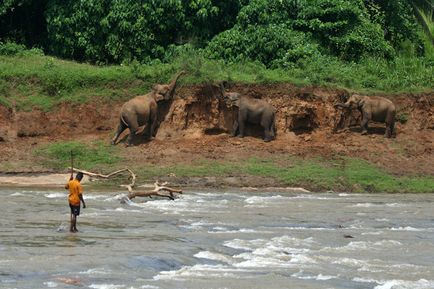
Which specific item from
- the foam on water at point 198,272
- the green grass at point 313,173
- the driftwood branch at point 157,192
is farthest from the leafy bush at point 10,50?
the foam on water at point 198,272

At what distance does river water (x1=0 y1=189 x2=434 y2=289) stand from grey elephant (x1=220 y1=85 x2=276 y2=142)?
6074mm

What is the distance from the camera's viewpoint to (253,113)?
2950 centimetres

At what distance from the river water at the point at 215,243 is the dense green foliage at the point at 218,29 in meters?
10.9

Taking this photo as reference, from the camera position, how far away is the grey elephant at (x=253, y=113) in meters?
29.5

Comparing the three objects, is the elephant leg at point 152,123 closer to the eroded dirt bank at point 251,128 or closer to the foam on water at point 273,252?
the eroded dirt bank at point 251,128

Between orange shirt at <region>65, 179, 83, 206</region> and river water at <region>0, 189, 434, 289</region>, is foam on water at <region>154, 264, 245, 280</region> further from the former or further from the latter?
orange shirt at <region>65, 179, 83, 206</region>

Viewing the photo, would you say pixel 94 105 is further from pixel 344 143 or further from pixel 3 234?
pixel 3 234

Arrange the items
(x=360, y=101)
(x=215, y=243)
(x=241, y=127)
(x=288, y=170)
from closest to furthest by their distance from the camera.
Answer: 1. (x=215, y=243)
2. (x=288, y=170)
3. (x=241, y=127)
4. (x=360, y=101)

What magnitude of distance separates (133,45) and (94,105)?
495cm

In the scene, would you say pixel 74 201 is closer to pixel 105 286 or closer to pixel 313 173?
pixel 105 286

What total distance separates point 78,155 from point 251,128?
18.5ft

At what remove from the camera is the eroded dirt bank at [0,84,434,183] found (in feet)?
93.8

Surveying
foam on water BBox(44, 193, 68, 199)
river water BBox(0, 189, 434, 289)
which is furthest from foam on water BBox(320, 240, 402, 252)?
foam on water BBox(44, 193, 68, 199)

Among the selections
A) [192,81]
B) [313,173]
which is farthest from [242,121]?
[313,173]
